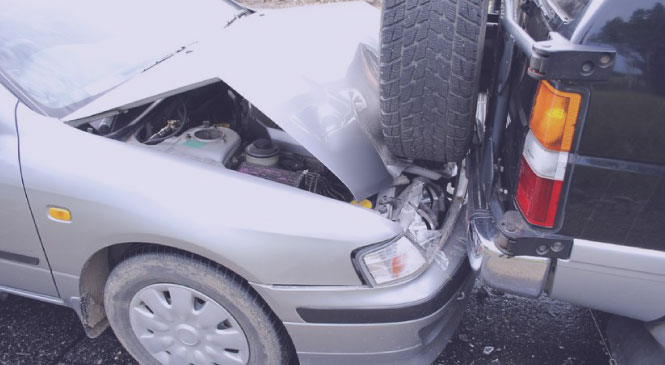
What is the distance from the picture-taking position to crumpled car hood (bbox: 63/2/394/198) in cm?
190

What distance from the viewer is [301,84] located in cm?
211

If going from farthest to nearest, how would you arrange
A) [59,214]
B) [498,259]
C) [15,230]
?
[15,230] < [59,214] < [498,259]

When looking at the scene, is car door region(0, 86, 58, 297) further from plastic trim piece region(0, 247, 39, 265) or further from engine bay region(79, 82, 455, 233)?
engine bay region(79, 82, 455, 233)

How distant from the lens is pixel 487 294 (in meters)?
2.69

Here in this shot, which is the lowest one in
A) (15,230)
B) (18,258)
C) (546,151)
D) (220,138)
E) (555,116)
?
(18,258)

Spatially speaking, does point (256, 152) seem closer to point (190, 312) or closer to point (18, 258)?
point (190, 312)

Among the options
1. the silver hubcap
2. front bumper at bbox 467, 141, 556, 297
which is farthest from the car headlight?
the silver hubcap

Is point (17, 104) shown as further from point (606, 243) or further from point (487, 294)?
point (487, 294)

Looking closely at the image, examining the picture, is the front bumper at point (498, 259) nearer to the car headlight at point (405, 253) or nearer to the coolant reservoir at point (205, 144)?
the car headlight at point (405, 253)

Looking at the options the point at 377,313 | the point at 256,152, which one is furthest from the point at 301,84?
the point at 377,313

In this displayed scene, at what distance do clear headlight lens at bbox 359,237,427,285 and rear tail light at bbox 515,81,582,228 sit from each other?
0.41 metres

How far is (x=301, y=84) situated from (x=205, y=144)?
466 mm

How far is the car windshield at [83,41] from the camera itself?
6.76ft

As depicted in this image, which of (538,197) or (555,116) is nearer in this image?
(555,116)
